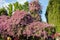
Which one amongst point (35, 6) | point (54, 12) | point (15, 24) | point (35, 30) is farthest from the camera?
point (35, 6)

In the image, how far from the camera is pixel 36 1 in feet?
76.4

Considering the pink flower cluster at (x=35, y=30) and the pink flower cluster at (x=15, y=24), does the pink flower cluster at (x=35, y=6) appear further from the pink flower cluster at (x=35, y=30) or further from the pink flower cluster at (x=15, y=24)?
the pink flower cluster at (x=35, y=30)

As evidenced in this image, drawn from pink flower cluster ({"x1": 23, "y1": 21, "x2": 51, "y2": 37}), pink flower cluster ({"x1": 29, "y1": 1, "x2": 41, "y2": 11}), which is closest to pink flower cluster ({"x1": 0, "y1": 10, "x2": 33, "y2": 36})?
pink flower cluster ({"x1": 23, "y1": 21, "x2": 51, "y2": 37})

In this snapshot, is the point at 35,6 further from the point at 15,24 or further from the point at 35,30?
the point at 15,24

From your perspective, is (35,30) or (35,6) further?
(35,6)

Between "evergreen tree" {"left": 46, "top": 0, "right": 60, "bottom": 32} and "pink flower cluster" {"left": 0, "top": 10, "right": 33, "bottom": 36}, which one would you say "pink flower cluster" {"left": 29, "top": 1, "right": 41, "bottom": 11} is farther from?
"pink flower cluster" {"left": 0, "top": 10, "right": 33, "bottom": 36}

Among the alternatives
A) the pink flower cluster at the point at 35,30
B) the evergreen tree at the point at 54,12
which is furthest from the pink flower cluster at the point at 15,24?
the evergreen tree at the point at 54,12

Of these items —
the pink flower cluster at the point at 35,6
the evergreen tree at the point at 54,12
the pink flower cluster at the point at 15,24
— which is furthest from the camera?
the pink flower cluster at the point at 35,6

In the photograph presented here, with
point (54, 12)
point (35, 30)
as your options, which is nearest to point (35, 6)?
point (54, 12)

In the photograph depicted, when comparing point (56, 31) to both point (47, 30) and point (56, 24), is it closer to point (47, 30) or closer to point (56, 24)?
point (56, 24)

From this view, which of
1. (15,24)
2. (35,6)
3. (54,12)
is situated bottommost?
(54,12)

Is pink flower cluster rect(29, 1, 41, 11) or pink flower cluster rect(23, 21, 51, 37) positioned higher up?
pink flower cluster rect(29, 1, 41, 11)

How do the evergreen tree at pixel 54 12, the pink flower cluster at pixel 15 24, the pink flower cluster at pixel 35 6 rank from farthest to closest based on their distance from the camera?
1. the pink flower cluster at pixel 35 6
2. the evergreen tree at pixel 54 12
3. the pink flower cluster at pixel 15 24

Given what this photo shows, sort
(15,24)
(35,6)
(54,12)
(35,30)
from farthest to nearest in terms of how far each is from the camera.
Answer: (35,6)
(54,12)
(35,30)
(15,24)
